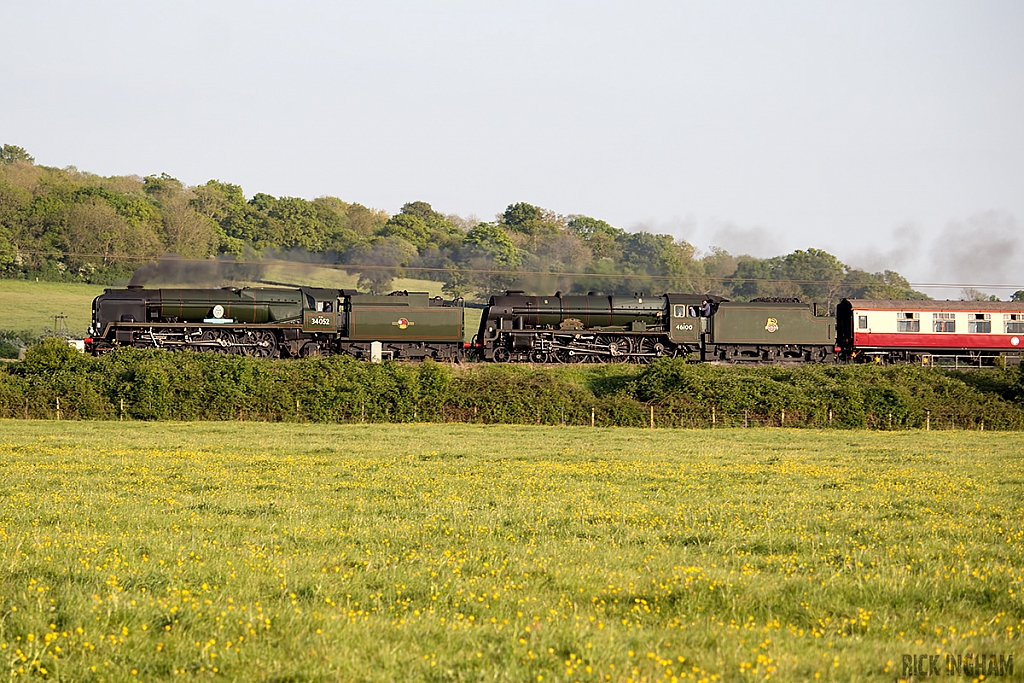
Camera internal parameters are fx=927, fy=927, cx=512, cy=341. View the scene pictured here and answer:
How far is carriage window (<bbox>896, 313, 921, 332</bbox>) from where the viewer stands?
52969 mm

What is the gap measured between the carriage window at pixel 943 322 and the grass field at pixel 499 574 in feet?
119

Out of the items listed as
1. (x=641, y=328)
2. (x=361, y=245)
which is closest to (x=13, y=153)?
(x=361, y=245)

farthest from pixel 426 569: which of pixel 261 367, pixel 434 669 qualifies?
pixel 261 367

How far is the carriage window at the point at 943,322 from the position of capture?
52.7 meters

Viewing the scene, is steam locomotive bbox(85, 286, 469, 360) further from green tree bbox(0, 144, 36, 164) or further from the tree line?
green tree bbox(0, 144, 36, 164)

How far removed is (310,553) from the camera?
1071 centimetres

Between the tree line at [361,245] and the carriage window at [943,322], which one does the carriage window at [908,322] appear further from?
the tree line at [361,245]

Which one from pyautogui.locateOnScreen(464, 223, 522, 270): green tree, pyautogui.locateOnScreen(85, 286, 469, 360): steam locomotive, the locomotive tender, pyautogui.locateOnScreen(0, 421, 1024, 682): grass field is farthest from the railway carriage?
pyautogui.locateOnScreen(464, 223, 522, 270): green tree

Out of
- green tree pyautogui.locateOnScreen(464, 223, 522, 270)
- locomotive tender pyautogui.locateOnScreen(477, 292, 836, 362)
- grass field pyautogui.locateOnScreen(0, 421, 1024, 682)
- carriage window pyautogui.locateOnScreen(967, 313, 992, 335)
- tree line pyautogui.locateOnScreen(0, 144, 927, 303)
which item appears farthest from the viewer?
green tree pyautogui.locateOnScreen(464, 223, 522, 270)

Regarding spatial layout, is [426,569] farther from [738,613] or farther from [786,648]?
[786,648]

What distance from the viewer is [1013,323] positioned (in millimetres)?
52906

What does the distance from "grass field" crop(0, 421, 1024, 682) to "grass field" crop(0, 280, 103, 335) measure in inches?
2521

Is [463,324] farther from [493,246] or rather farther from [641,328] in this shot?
[493,246]

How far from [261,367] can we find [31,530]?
3091 centimetres
